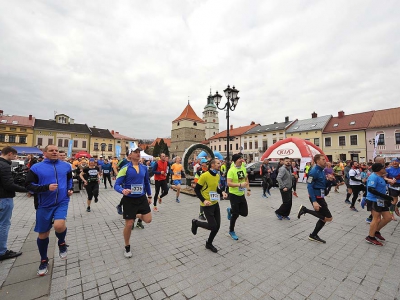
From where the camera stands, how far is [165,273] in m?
3.09

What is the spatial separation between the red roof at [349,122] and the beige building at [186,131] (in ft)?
124

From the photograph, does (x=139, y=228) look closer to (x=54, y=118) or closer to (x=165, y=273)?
(x=165, y=273)

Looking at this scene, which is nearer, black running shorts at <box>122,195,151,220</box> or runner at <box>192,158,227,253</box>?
black running shorts at <box>122,195,151,220</box>

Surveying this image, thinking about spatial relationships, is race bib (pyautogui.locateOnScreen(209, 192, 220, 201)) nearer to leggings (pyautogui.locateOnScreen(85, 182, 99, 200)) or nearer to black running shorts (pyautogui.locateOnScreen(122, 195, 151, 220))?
black running shorts (pyautogui.locateOnScreen(122, 195, 151, 220))

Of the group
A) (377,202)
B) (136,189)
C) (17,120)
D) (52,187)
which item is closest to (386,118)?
(377,202)

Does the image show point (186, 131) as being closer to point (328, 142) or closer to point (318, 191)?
point (328, 142)

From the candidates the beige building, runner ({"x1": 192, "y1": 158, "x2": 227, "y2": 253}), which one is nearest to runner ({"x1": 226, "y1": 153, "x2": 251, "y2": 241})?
runner ({"x1": 192, "y1": 158, "x2": 227, "y2": 253})

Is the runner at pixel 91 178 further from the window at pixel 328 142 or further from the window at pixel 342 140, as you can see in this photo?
the window at pixel 328 142

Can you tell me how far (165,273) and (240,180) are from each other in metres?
2.52

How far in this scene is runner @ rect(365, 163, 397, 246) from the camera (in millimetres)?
4125

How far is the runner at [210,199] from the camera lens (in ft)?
12.7

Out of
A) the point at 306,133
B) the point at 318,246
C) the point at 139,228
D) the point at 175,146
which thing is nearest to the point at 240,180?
the point at 318,246

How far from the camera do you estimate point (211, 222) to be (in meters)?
3.85

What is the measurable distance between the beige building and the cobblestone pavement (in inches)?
2273
